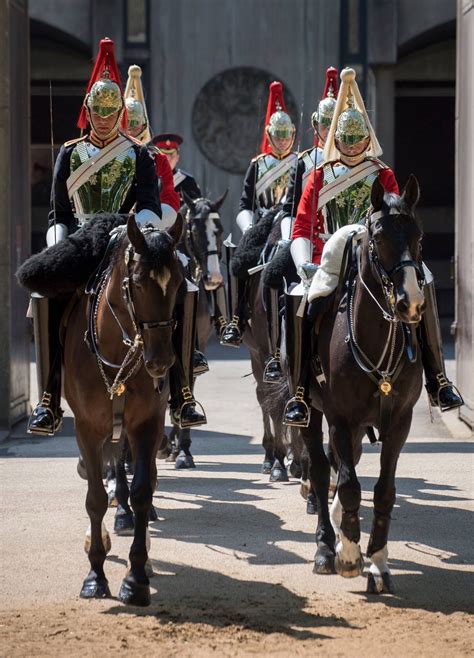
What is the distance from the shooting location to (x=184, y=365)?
7.72 meters

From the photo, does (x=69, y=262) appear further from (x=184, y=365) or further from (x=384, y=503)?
(x=384, y=503)

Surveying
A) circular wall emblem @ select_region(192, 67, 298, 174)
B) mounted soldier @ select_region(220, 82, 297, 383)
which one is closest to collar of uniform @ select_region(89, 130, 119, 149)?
mounted soldier @ select_region(220, 82, 297, 383)

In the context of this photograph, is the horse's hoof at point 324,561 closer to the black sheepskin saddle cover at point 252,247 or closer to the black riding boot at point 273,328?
the black riding boot at point 273,328

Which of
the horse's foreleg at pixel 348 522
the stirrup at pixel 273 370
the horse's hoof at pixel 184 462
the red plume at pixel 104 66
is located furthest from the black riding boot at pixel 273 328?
the horse's foreleg at pixel 348 522

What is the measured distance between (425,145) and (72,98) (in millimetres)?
6900

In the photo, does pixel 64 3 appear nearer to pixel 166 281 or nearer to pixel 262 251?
pixel 262 251

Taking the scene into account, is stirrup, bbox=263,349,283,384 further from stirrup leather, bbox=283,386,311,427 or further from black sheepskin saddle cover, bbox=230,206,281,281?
stirrup leather, bbox=283,386,311,427

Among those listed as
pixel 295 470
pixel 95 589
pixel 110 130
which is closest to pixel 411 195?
pixel 110 130

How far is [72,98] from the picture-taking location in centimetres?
2600

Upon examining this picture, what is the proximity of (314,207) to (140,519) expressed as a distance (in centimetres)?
239

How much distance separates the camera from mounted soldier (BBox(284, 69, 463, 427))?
25.7 ft

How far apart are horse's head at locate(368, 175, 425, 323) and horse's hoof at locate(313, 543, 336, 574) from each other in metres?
1.57

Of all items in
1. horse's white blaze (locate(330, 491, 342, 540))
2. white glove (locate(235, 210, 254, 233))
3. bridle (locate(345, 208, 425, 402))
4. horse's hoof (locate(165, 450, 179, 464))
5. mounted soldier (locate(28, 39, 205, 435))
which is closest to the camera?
bridle (locate(345, 208, 425, 402))

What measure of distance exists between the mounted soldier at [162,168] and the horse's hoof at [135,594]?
109 cm
